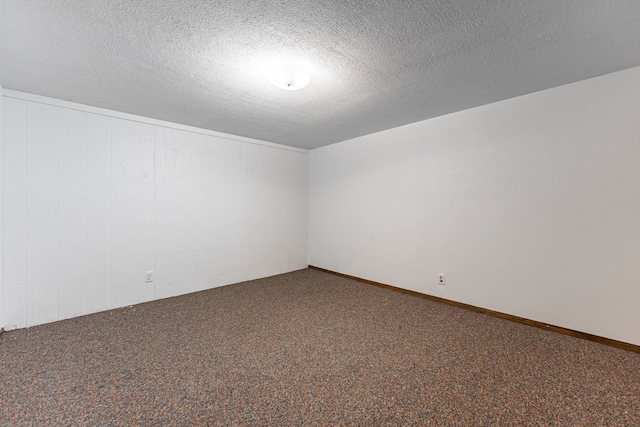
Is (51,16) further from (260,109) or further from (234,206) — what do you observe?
(234,206)

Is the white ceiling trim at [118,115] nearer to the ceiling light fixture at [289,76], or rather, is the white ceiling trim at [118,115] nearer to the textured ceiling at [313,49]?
the textured ceiling at [313,49]

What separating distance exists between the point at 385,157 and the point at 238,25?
101 inches

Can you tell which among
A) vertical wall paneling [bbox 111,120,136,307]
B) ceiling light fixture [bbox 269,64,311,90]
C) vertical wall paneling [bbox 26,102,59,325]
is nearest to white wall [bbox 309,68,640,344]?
ceiling light fixture [bbox 269,64,311,90]

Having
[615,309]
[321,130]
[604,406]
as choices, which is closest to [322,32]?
[321,130]

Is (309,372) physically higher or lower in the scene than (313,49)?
lower

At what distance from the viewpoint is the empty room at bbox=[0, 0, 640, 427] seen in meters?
1.46

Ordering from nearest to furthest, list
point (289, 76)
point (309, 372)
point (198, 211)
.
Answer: point (309, 372), point (289, 76), point (198, 211)

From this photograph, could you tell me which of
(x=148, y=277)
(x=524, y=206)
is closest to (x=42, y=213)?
(x=148, y=277)

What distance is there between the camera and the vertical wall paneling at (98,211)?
2734mm

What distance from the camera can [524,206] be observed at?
98.5 inches

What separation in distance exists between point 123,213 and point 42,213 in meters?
0.63

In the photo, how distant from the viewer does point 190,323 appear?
8.19ft

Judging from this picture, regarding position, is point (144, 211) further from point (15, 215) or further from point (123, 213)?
point (15, 215)

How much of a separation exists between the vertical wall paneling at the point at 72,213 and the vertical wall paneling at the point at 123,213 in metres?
0.25
